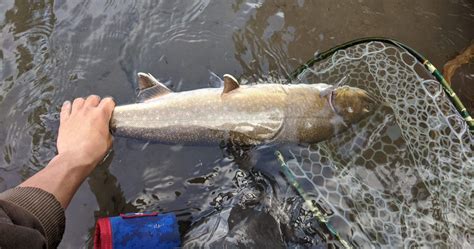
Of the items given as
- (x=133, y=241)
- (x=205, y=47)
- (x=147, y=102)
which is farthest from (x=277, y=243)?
(x=205, y=47)

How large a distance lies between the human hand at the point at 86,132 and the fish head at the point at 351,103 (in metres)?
1.91

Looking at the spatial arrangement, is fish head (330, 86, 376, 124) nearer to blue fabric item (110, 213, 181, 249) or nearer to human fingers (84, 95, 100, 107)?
blue fabric item (110, 213, 181, 249)

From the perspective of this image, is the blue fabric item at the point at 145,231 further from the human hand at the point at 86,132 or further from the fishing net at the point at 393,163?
the fishing net at the point at 393,163

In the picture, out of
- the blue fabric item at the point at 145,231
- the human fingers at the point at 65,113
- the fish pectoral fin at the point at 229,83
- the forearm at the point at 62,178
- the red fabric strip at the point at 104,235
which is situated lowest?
the blue fabric item at the point at 145,231

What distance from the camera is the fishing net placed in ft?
11.2

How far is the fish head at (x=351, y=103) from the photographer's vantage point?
374 cm

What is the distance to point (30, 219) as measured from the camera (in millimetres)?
2469

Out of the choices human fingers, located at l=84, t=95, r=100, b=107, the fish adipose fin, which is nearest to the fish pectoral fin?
the fish adipose fin

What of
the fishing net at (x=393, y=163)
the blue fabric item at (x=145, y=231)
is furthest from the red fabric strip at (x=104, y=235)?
the fishing net at (x=393, y=163)

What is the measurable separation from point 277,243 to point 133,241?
3.72 ft

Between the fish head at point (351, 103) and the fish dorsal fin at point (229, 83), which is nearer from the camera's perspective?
the fish dorsal fin at point (229, 83)

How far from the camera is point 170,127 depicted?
3.57 m

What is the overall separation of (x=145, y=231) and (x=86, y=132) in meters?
0.90

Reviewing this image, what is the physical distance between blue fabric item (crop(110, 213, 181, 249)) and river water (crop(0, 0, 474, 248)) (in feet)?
1.19
